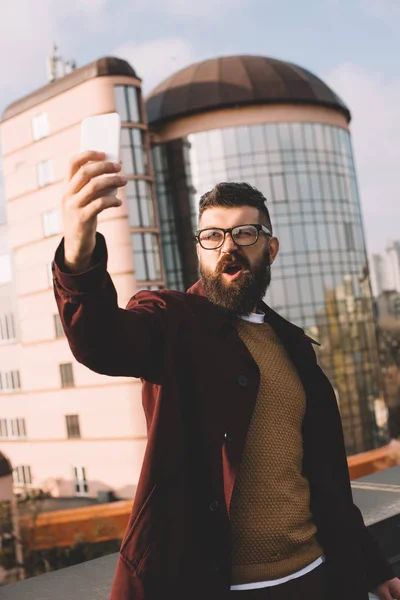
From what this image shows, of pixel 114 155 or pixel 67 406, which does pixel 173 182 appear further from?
pixel 114 155

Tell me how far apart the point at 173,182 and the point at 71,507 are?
60.5 feet

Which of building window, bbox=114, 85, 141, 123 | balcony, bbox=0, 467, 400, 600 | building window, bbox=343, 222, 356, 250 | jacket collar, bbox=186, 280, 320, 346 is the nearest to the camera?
jacket collar, bbox=186, 280, 320, 346

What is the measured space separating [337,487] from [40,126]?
37889 mm

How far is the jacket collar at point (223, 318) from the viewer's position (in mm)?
1919

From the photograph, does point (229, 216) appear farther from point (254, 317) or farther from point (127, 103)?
point (127, 103)

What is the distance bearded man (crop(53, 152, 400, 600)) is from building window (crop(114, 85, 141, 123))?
1332 inches

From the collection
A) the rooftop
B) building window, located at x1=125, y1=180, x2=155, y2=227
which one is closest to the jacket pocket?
building window, located at x1=125, y1=180, x2=155, y2=227

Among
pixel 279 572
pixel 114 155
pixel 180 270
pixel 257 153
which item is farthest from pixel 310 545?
pixel 257 153

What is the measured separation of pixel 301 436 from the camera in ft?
6.60

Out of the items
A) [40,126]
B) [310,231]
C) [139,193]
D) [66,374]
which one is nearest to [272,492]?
[139,193]

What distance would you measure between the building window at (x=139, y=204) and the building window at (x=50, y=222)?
463 centimetres

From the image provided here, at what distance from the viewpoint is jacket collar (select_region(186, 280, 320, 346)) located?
75.6 inches

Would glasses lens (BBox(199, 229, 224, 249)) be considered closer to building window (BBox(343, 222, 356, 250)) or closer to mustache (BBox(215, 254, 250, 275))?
mustache (BBox(215, 254, 250, 275))

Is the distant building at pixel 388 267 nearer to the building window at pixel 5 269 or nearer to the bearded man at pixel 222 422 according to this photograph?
the building window at pixel 5 269
